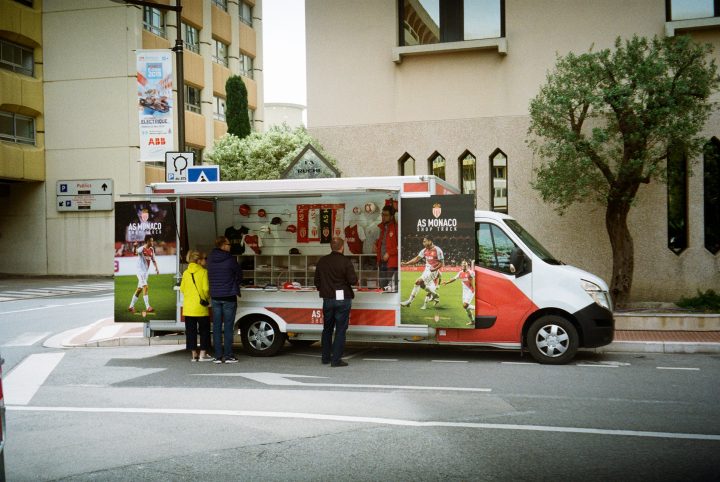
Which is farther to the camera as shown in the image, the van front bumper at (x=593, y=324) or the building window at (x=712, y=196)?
the building window at (x=712, y=196)

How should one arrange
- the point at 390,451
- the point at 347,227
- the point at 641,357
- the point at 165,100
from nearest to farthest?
1. the point at 390,451
2. the point at 641,357
3. the point at 347,227
4. the point at 165,100

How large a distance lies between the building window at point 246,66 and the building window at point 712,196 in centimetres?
3503

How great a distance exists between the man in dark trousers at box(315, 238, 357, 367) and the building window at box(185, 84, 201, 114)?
31148mm

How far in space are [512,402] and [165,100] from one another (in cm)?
982

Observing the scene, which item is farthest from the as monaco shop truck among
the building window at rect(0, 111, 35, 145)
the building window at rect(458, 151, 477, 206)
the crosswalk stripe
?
the building window at rect(0, 111, 35, 145)

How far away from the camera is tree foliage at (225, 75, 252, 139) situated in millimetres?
37875

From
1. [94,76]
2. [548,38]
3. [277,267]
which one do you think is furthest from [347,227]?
[94,76]

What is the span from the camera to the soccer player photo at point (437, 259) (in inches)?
430

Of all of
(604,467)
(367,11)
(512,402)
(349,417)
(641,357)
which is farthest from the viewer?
(367,11)

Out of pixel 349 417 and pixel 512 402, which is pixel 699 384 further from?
pixel 349 417

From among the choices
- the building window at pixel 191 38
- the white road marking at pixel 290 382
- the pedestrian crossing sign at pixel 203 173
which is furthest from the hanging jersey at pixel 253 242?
the building window at pixel 191 38

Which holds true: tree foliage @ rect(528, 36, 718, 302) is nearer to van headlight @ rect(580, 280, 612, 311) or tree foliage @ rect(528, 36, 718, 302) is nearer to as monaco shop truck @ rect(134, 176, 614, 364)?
as monaco shop truck @ rect(134, 176, 614, 364)

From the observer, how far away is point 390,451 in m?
6.09

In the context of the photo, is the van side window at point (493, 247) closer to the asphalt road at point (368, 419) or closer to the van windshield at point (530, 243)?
the van windshield at point (530, 243)
